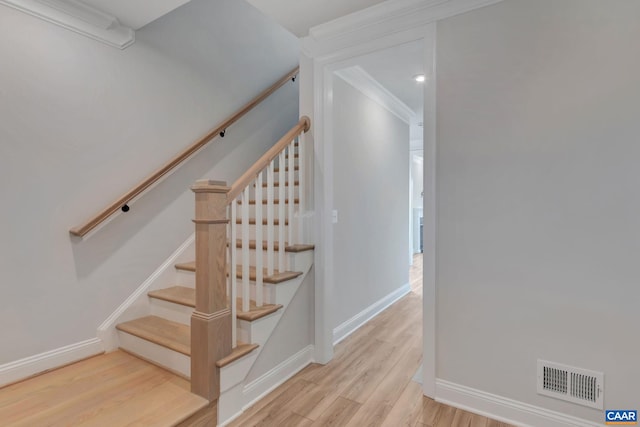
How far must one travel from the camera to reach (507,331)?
5.48ft

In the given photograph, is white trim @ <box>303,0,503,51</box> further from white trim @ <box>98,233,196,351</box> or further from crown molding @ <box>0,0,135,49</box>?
white trim @ <box>98,233,196,351</box>

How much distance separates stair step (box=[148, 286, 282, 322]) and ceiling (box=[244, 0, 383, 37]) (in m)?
1.90

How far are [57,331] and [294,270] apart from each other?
1.49 metres

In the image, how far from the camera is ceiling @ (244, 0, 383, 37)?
194cm

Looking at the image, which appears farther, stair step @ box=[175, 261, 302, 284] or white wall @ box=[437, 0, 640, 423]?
stair step @ box=[175, 261, 302, 284]

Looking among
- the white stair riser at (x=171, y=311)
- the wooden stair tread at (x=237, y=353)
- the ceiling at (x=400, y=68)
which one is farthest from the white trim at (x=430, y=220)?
the white stair riser at (x=171, y=311)

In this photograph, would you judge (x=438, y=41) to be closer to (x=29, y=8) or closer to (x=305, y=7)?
(x=305, y=7)

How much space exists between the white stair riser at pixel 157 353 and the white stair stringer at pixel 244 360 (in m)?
0.26

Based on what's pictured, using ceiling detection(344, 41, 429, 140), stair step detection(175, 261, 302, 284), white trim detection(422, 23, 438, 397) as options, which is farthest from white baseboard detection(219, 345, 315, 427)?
ceiling detection(344, 41, 429, 140)

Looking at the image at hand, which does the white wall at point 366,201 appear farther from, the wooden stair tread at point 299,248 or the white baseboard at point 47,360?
the white baseboard at point 47,360

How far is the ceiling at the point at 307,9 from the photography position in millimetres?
1937

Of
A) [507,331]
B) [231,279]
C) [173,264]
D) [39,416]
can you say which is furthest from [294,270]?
[39,416]

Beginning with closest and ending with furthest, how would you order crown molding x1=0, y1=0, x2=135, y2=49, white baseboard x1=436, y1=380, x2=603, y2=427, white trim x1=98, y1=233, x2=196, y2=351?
white baseboard x1=436, y1=380, x2=603, y2=427, crown molding x1=0, y1=0, x2=135, y2=49, white trim x1=98, y1=233, x2=196, y2=351

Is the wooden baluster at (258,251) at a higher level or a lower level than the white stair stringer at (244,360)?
higher
